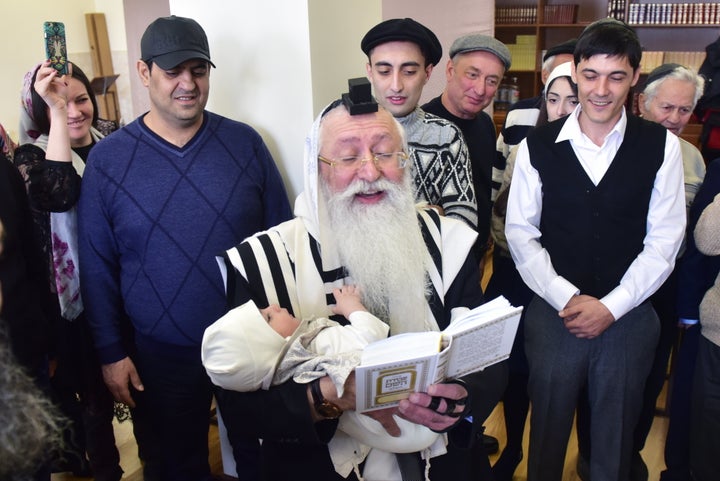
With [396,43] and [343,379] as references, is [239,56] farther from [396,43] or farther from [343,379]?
[343,379]

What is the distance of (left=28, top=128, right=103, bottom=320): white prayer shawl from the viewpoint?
2.30m

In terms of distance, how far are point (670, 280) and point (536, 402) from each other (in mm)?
828

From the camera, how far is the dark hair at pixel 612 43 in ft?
7.02

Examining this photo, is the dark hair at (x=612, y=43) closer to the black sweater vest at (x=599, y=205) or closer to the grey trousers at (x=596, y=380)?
the black sweater vest at (x=599, y=205)

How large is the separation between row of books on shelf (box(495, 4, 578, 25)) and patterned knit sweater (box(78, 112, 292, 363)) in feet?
18.1

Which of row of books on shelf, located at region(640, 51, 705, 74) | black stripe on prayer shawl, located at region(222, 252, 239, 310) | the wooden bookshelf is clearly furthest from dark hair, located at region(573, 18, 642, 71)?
the wooden bookshelf

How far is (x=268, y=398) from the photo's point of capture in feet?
4.94

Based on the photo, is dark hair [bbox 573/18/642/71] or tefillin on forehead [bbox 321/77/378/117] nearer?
tefillin on forehead [bbox 321/77/378/117]

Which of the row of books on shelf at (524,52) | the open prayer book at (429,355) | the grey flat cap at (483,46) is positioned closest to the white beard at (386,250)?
the open prayer book at (429,355)

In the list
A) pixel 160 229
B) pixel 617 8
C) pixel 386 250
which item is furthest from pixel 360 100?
pixel 617 8

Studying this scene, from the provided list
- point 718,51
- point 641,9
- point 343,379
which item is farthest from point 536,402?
point 641,9

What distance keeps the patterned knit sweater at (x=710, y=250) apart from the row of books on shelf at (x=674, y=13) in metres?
4.95

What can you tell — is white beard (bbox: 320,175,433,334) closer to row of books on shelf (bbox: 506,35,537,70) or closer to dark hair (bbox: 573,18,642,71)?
dark hair (bbox: 573,18,642,71)

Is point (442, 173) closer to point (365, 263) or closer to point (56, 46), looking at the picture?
point (365, 263)
